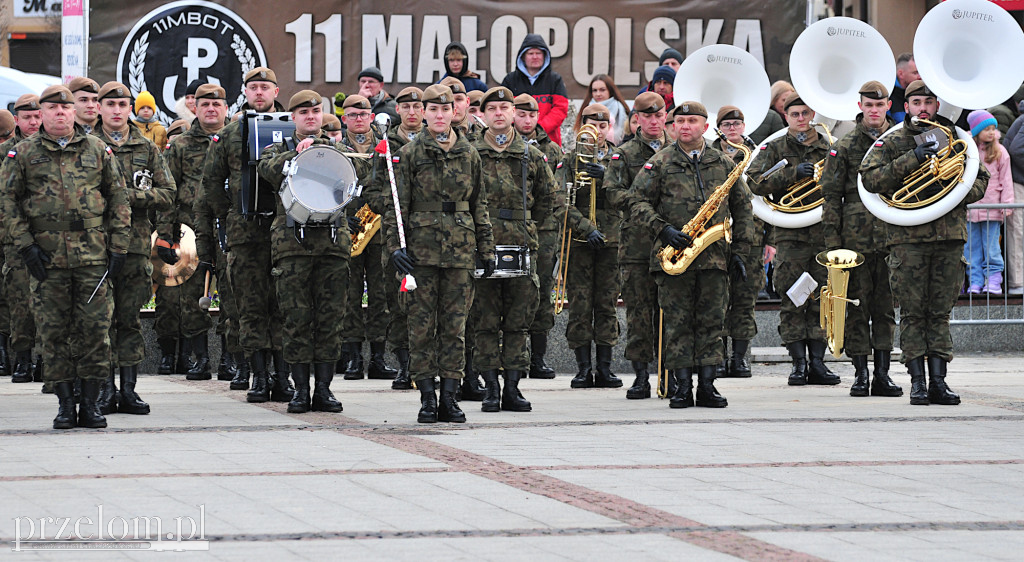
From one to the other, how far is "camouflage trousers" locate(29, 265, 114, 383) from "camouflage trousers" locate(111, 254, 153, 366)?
2.26 ft

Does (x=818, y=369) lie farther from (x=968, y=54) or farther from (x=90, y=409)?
(x=90, y=409)

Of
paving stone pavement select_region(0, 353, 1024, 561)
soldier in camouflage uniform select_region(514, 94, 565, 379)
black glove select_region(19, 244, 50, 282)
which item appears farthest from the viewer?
soldier in camouflage uniform select_region(514, 94, 565, 379)

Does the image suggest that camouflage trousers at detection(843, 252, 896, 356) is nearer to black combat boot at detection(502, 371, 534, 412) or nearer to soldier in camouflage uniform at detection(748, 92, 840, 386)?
soldier in camouflage uniform at detection(748, 92, 840, 386)

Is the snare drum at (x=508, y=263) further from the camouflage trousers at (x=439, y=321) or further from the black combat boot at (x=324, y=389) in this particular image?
the black combat boot at (x=324, y=389)

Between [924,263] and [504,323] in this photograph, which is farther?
[924,263]

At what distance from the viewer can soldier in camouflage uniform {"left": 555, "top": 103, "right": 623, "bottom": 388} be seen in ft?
44.4

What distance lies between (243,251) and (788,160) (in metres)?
4.71

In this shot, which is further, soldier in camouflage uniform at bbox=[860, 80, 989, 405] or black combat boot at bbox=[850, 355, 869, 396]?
black combat boot at bbox=[850, 355, 869, 396]

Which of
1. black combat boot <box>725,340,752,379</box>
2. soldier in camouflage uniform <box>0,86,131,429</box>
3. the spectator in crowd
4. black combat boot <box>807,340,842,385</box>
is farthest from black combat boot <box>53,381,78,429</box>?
the spectator in crowd

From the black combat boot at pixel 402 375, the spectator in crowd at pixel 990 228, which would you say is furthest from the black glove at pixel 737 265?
the spectator in crowd at pixel 990 228

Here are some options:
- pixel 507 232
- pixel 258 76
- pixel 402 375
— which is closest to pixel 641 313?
pixel 507 232

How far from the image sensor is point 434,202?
34.4ft

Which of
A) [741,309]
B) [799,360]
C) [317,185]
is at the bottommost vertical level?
[799,360]

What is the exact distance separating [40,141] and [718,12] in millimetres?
9043
